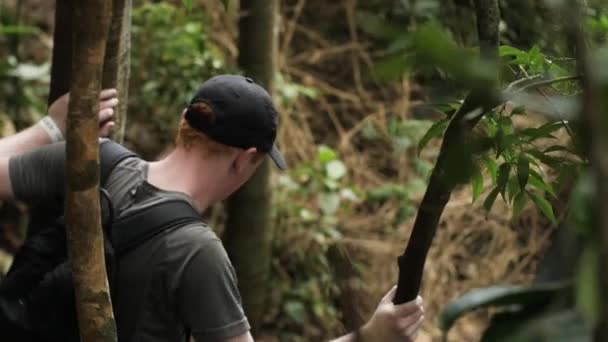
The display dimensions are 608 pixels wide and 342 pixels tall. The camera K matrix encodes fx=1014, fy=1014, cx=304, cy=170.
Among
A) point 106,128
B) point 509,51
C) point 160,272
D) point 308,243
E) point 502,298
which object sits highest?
point 509,51

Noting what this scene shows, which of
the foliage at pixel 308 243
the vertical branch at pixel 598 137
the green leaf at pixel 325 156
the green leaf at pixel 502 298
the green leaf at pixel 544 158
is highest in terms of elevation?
the vertical branch at pixel 598 137

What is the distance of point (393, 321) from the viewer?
2053 mm

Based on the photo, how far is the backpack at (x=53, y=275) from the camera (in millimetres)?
2088

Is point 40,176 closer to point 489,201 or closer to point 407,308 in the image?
point 407,308

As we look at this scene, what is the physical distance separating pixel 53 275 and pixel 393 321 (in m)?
0.70

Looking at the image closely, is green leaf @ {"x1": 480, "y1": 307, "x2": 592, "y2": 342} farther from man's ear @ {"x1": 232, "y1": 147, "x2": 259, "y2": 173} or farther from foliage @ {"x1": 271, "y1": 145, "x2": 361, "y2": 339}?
foliage @ {"x1": 271, "y1": 145, "x2": 361, "y2": 339}

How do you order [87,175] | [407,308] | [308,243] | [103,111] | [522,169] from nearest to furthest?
[87,175] < [522,169] < [407,308] < [103,111] < [308,243]

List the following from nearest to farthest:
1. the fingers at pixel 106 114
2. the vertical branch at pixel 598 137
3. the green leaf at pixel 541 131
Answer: the vertical branch at pixel 598 137, the green leaf at pixel 541 131, the fingers at pixel 106 114

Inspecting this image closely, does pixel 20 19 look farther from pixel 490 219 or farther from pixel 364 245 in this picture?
pixel 490 219

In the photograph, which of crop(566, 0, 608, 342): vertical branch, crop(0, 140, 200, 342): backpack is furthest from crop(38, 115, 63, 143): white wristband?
crop(566, 0, 608, 342): vertical branch

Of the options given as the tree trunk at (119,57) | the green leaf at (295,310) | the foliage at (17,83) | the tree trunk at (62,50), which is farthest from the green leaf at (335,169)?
the tree trunk at (62,50)

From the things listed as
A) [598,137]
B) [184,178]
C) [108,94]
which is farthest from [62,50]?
[598,137]

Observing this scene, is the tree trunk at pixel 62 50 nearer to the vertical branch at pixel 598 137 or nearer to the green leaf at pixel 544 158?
the green leaf at pixel 544 158

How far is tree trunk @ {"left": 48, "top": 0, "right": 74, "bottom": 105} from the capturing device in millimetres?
2605
